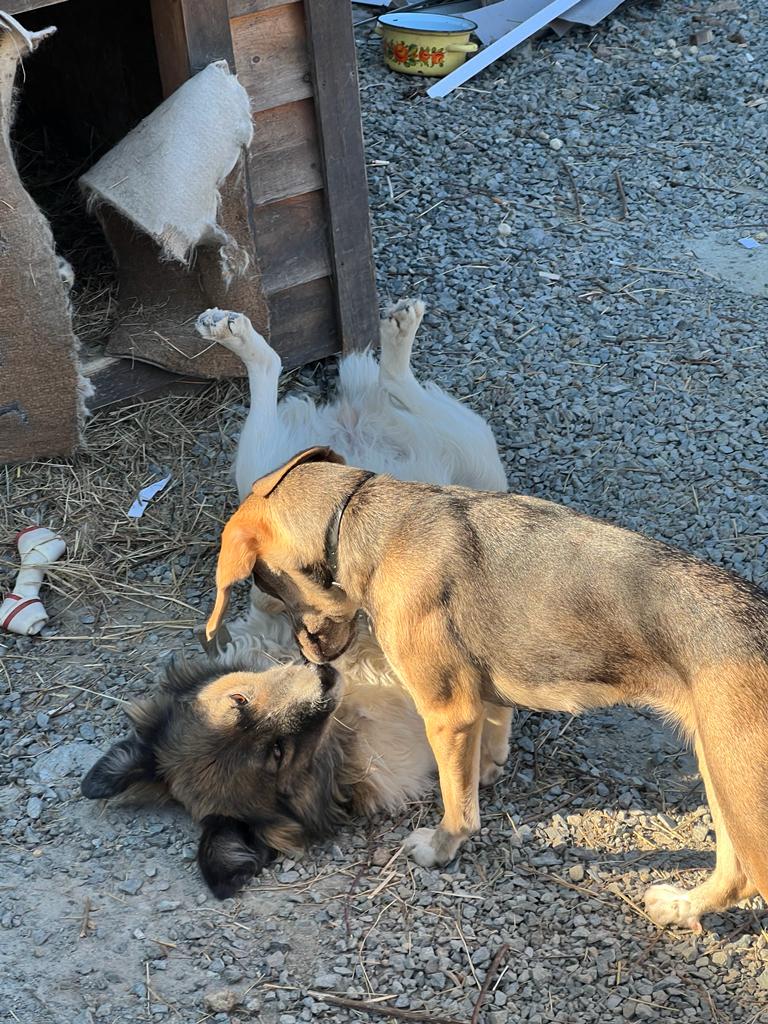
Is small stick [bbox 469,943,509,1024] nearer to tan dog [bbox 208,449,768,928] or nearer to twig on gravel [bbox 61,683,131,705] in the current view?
tan dog [bbox 208,449,768,928]

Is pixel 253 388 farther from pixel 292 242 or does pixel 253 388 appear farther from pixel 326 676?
pixel 326 676

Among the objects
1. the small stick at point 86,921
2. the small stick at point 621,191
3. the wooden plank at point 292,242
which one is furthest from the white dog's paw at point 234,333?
the small stick at point 621,191

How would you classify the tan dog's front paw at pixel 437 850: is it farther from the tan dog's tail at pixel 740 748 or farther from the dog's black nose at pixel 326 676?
the tan dog's tail at pixel 740 748

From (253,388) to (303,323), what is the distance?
38.7 inches

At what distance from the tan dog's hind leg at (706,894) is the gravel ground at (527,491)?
0.07 metres

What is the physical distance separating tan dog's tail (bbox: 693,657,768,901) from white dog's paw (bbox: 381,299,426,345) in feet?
7.14

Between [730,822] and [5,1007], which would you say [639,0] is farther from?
[5,1007]

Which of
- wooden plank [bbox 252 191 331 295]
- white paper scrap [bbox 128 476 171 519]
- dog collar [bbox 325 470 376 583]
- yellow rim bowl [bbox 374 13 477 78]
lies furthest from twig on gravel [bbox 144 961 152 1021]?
yellow rim bowl [bbox 374 13 477 78]

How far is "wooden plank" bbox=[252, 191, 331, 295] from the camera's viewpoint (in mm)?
5383

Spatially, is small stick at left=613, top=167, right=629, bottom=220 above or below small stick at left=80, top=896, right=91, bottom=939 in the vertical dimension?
above

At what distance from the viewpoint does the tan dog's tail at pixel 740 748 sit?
283 centimetres

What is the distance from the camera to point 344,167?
5.39 metres

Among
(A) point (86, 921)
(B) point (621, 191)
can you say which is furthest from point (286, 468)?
(B) point (621, 191)

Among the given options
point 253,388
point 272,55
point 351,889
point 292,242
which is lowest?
point 351,889
